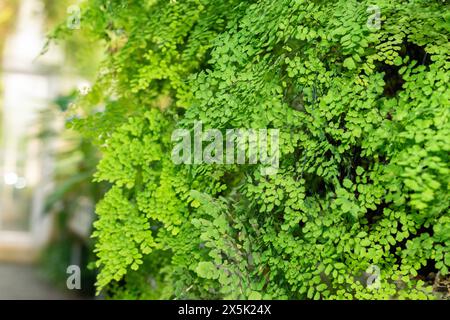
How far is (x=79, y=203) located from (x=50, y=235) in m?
1.34

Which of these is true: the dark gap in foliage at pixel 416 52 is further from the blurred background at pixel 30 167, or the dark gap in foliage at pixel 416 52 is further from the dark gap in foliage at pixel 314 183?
the blurred background at pixel 30 167

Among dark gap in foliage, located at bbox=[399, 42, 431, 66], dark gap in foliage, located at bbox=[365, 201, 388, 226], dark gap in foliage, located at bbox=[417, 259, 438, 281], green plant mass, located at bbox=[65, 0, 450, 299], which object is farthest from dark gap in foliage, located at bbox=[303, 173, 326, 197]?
dark gap in foliage, located at bbox=[399, 42, 431, 66]

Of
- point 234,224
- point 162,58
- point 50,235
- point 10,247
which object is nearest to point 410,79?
point 234,224

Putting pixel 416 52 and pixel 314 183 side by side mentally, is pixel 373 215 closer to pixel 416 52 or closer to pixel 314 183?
pixel 314 183

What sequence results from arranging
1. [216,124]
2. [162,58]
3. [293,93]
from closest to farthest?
[216,124] → [293,93] → [162,58]

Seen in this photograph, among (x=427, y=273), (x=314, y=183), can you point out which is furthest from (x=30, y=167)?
(x=427, y=273)

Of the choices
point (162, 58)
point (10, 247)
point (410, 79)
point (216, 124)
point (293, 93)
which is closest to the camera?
point (410, 79)

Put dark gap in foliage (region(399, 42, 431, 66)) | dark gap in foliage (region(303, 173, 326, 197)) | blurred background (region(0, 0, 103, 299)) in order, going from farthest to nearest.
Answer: blurred background (region(0, 0, 103, 299)), dark gap in foliage (region(399, 42, 431, 66)), dark gap in foliage (region(303, 173, 326, 197))

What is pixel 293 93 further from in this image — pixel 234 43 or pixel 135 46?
pixel 135 46

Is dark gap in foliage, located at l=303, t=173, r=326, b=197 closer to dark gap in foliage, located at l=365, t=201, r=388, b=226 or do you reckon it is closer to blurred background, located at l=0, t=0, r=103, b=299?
dark gap in foliage, located at l=365, t=201, r=388, b=226

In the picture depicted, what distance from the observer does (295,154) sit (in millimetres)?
1699

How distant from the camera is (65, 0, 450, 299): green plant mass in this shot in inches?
58.9

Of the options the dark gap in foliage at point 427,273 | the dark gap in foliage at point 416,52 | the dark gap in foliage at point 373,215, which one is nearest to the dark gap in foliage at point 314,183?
the dark gap in foliage at point 373,215
